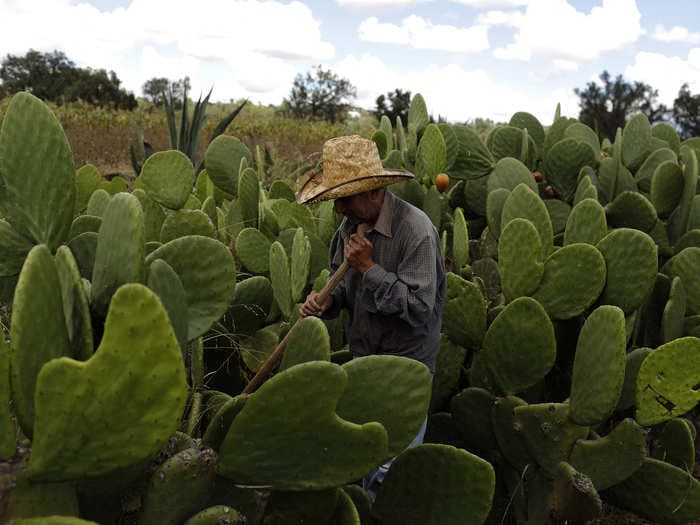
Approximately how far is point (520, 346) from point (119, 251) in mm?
1385

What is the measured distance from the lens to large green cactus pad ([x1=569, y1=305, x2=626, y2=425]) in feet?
6.13

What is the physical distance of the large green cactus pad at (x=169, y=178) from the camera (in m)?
2.31

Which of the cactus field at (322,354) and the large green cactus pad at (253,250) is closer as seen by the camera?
the cactus field at (322,354)

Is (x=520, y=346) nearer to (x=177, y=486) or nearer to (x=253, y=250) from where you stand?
(x=253, y=250)

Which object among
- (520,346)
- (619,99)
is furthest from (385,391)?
(619,99)

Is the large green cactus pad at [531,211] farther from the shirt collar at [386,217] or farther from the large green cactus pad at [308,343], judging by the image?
the large green cactus pad at [308,343]

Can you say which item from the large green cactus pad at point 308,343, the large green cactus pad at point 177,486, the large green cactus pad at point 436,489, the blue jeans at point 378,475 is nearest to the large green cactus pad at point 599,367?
the blue jeans at point 378,475

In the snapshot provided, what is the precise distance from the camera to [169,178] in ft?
7.64

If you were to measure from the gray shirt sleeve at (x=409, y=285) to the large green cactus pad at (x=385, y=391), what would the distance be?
26.9 inches

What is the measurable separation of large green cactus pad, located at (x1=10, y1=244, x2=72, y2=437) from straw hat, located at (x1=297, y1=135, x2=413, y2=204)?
3.52 feet

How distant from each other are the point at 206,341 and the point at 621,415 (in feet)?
5.05

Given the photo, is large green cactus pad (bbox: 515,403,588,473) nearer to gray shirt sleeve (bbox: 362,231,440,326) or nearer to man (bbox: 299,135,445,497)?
man (bbox: 299,135,445,497)

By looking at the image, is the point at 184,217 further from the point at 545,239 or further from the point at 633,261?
the point at 633,261

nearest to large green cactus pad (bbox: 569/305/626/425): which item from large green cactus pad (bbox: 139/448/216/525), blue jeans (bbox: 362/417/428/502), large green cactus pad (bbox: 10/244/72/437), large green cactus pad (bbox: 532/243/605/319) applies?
large green cactus pad (bbox: 532/243/605/319)
